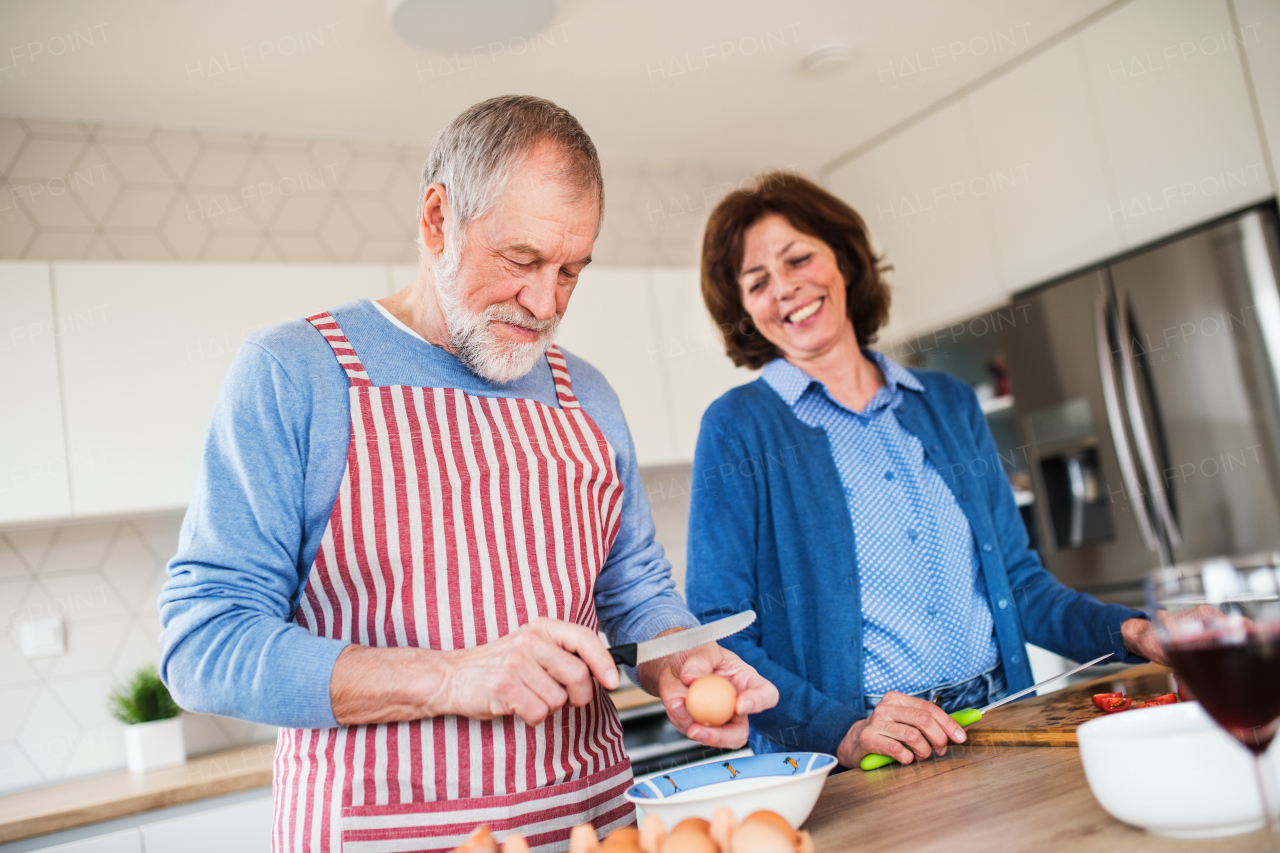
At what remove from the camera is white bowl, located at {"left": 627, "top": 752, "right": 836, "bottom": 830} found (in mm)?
776

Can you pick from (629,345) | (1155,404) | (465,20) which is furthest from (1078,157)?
(465,20)

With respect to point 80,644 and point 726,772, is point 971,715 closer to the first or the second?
point 726,772

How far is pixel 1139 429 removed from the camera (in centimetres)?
272

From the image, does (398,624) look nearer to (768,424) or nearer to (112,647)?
(768,424)

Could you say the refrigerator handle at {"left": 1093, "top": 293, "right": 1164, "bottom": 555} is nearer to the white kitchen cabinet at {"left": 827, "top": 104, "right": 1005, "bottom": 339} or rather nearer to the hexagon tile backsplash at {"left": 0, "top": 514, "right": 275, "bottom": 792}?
the white kitchen cabinet at {"left": 827, "top": 104, "right": 1005, "bottom": 339}

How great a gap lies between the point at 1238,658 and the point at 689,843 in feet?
1.19

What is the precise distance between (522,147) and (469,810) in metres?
0.73

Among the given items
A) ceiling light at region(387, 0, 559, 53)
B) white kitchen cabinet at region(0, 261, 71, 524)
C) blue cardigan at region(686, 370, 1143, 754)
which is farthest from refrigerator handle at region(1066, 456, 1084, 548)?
white kitchen cabinet at region(0, 261, 71, 524)

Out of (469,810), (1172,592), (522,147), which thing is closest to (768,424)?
(522,147)

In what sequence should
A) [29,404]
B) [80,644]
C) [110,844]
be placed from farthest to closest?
[80,644] < [29,404] < [110,844]

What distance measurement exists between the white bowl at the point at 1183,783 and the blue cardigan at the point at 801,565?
614 mm

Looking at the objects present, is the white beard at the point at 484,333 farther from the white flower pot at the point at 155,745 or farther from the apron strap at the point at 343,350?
the white flower pot at the point at 155,745

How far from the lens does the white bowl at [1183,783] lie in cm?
67

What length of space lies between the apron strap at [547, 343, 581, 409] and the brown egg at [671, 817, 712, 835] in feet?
2.22
